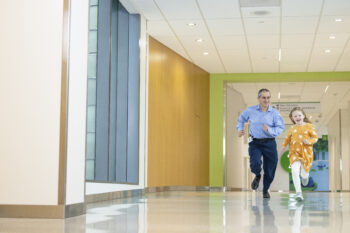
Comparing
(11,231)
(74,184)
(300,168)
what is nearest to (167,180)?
(300,168)

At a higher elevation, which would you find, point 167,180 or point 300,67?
point 300,67

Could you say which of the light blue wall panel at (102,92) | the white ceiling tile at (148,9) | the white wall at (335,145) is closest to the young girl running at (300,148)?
the light blue wall panel at (102,92)

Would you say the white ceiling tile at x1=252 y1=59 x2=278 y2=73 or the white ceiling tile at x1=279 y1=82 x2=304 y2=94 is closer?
the white ceiling tile at x1=252 y1=59 x2=278 y2=73

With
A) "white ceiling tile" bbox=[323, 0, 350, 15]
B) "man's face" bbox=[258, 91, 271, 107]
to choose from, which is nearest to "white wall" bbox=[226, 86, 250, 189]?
"white ceiling tile" bbox=[323, 0, 350, 15]

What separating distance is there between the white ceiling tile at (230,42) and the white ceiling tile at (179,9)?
151cm

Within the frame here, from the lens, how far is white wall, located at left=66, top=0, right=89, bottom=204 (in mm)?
4230

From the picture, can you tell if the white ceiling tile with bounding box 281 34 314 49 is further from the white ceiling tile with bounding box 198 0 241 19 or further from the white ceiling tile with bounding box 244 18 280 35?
the white ceiling tile with bounding box 198 0 241 19

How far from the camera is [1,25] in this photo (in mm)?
4309

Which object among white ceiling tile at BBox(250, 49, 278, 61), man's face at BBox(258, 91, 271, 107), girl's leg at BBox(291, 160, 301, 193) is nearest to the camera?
girl's leg at BBox(291, 160, 301, 193)

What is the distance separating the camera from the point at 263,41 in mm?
11094

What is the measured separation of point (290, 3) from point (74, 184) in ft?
18.2

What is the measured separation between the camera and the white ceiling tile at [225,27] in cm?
967

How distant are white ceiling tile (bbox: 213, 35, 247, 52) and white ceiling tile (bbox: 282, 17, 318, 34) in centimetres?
103

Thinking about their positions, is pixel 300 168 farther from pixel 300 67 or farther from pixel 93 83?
pixel 300 67
